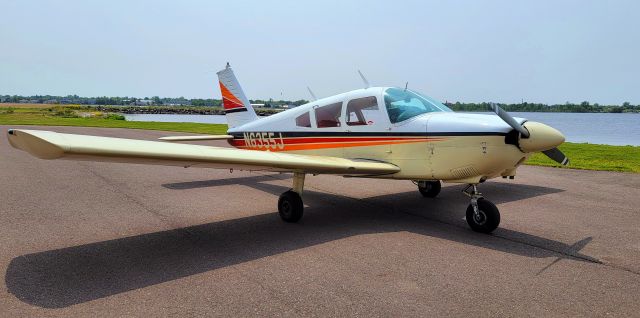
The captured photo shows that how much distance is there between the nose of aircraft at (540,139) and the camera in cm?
560

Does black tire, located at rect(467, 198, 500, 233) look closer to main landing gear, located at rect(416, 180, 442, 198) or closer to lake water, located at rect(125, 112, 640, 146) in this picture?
main landing gear, located at rect(416, 180, 442, 198)

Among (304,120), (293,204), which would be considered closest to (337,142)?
(304,120)

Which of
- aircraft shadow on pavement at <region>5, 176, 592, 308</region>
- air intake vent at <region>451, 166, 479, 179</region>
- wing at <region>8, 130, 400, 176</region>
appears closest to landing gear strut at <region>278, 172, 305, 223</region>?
aircraft shadow on pavement at <region>5, 176, 592, 308</region>

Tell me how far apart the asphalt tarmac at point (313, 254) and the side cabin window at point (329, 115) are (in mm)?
1567

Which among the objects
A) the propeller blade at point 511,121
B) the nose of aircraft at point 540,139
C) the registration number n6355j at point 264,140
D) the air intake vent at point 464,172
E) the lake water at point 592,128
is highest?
the propeller blade at point 511,121

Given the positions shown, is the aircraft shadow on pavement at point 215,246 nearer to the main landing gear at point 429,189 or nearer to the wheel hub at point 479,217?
the wheel hub at point 479,217

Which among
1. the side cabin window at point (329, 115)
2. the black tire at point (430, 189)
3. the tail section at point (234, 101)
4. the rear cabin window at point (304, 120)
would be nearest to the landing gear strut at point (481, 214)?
Result: the black tire at point (430, 189)

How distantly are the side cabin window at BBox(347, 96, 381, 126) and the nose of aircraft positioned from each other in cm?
238

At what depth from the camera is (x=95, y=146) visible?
14.2 ft

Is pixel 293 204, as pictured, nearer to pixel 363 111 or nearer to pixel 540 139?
pixel 363 111

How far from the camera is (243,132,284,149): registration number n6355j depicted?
8.98m

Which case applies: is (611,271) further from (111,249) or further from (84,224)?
(84,224)

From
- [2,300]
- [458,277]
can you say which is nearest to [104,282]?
[2,300]

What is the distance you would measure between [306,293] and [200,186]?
259 inches
